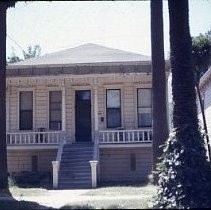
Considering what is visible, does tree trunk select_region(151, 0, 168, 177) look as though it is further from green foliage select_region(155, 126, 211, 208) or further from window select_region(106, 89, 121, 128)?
window select_region(106, 89, 121, 128)

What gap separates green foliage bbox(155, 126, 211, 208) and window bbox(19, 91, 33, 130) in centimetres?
1544

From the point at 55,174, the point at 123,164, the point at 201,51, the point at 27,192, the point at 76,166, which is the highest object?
the point at 201,51

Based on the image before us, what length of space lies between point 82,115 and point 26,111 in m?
3.24

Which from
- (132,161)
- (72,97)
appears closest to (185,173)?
(132,161)

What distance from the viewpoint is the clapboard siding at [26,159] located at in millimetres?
26828

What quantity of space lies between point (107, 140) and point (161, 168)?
12.5 meters

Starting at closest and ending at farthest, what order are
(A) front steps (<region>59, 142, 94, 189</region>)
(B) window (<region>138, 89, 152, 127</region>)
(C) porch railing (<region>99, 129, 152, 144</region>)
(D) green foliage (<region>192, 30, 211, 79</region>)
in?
1. (A) front steps (<region>59, 142, 94, 189</region>)
2. (C) porch railing (<region>99, 129, 152, 144</region>)
3. (B) window (<region>138, 89, 152, 127</region>)
4. (D) green foliage (<region>192, 30, 211, 79</region>)

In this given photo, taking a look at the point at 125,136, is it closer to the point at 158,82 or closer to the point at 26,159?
the point at 26,159

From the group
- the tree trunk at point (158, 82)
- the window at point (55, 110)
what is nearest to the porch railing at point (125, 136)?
the window at point (55, 110)

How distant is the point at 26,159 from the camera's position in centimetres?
2692

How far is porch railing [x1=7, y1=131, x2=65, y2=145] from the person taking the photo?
26.0m

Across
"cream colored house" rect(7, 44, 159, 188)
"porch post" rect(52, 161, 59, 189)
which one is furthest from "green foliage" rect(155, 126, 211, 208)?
"cream colored house" rect(7, 44, 159, 188)

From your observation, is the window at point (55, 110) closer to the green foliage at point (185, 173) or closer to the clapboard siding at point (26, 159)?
the clapboard siding at point (26, 159)

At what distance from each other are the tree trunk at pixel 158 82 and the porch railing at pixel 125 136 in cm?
524
